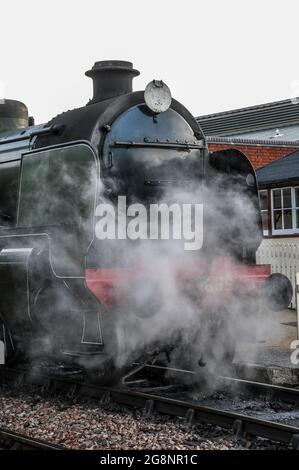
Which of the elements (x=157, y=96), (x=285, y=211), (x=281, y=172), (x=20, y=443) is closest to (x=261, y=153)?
(x=281, y=172)

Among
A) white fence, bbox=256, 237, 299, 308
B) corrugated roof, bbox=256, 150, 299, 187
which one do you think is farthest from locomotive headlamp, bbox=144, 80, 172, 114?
corrugated roof, bbox=256, 150, 299, 187

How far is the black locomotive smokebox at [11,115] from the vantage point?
970cm

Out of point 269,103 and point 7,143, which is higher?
point 269,103

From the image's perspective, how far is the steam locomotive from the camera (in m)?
6.86

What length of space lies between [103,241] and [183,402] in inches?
63.4

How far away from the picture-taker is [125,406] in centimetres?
682

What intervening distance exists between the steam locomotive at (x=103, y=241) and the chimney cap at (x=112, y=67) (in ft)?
0.05

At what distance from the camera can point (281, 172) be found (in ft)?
55.5

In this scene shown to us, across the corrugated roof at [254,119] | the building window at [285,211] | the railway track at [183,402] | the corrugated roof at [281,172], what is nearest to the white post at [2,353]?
the railway track at [183,402]

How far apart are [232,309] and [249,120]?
72.9ft

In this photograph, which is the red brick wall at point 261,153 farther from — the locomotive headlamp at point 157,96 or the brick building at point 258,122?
the locomotive headlamp at point 157,96
